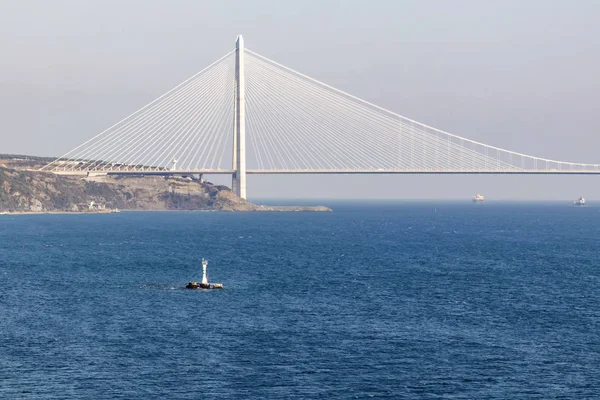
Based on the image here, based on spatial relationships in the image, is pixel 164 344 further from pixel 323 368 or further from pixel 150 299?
pixel 150 299

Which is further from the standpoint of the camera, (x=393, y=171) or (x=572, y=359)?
(x=393, y=171)

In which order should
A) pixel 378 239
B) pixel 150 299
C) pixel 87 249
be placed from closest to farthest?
pixel 150 299, pixel 87 249, pixel 378 239

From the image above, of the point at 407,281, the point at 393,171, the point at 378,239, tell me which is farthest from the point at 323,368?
the point at 393,171

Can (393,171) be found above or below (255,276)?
above

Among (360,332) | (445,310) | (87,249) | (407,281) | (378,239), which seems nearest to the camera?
(360,332)

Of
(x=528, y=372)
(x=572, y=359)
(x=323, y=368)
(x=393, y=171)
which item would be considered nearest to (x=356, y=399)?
(x=323, y=368)

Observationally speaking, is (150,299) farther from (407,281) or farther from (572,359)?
(572,359)
